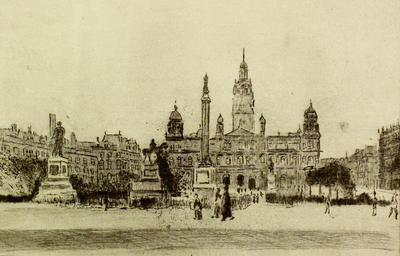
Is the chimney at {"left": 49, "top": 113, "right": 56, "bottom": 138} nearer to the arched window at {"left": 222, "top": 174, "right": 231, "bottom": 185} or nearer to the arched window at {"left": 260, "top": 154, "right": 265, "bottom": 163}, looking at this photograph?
the arched window at {"left": 222, "top": 174, "right": 231, "bottom": 185}

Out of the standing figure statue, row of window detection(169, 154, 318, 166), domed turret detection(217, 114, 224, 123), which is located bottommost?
row of window detection(169, 154, 318, 166)

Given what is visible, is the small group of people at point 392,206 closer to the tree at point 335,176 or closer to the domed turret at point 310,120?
the tree at point 335,176

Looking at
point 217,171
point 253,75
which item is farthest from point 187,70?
point 217,171

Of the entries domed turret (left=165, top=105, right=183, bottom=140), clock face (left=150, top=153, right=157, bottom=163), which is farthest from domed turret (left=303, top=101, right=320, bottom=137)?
clock face (left=150, top=153, right=157, bottom=163)

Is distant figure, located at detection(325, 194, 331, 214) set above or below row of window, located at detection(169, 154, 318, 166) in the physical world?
below

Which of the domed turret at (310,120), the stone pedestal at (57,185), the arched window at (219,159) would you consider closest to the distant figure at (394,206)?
the domed turret at (310,120)

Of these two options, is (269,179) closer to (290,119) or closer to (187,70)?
(290,119)

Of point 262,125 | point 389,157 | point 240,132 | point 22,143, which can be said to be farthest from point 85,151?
point 389,157
